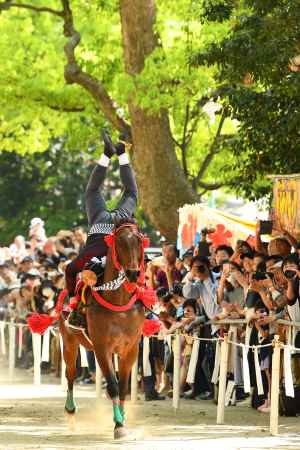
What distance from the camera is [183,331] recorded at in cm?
1836

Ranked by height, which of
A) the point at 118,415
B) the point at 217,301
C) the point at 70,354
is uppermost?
the point at 217,301

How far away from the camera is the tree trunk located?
84.8ft

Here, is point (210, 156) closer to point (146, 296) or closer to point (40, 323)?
point (40, 323)

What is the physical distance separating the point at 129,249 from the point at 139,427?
2342mm

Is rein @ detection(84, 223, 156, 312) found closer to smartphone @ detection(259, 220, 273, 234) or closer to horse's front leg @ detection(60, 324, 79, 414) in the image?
horse's front leg @ detection(60, 324, 79, 414)

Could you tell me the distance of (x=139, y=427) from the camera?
14852 mm

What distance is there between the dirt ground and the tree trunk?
7.05m

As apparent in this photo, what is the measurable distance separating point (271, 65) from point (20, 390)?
21.4 ft

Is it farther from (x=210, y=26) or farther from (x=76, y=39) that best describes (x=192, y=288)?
(x=76, y=39)

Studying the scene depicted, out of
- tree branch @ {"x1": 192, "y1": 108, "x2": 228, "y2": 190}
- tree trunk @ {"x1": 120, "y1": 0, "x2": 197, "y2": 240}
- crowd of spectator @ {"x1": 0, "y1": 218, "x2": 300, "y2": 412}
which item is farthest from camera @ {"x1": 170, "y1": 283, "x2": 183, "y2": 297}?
tree branch @ {"x1": 192, "y1": 108, "x2": 228, "y2": 190}

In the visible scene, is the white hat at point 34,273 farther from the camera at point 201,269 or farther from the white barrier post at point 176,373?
the white barrier post at point 176,373

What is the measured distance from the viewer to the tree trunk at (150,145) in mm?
25859

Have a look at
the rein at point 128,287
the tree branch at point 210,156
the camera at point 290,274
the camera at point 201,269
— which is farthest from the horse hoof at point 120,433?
the tree branch at point 210,156

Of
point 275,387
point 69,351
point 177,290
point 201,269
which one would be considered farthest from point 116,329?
point 177,290
